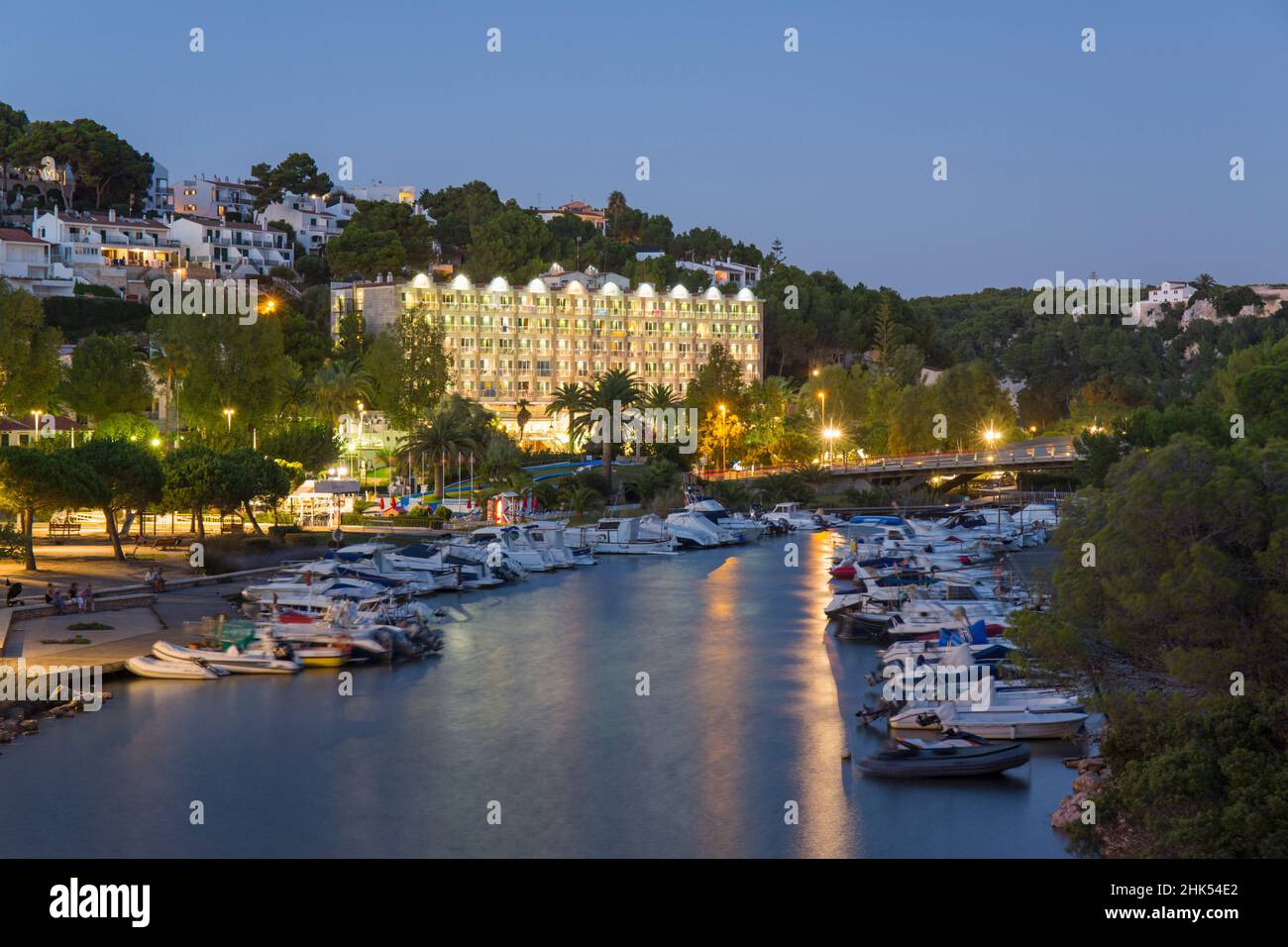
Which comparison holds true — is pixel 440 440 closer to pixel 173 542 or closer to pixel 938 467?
pixel 173 542

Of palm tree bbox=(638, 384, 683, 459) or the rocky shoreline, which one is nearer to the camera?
the rocky shoreline

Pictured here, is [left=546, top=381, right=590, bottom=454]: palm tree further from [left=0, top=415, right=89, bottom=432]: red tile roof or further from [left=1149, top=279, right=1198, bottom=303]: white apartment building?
[left=1149, top=279, right=1198, bottom=303]: white apartment building

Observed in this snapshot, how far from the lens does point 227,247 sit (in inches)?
4843

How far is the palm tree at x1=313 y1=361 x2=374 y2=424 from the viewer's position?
84.5 metres

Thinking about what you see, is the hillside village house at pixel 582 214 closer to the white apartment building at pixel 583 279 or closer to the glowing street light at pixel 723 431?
the white apartment building at pixel 583 279

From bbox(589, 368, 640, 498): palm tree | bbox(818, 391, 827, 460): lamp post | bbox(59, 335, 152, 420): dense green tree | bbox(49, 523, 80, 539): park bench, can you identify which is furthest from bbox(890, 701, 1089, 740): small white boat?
bbox(818, 391, 827, 460): lamp post

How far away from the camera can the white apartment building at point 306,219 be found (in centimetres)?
13662

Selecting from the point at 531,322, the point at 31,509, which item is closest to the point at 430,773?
the point at 31,509

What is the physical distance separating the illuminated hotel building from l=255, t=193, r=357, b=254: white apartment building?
21511 mm

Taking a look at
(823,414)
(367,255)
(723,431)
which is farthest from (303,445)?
Answer: (367,255)

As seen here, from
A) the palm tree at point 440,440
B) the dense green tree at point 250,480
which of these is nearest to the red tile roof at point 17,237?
the palm tree at point 440,440

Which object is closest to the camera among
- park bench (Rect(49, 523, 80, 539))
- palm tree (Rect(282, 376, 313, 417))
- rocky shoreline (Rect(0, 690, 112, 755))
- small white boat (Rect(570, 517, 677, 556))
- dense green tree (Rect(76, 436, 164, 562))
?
rocky shoreline (Rect(0, 690, 112, 755))
